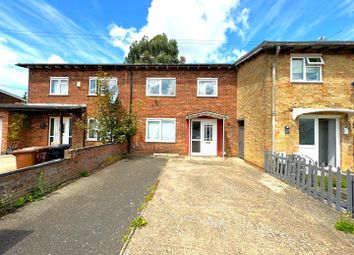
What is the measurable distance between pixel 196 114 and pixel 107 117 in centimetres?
566

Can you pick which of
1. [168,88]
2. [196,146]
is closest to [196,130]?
[196,146]

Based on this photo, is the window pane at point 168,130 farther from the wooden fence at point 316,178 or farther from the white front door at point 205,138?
the wooden fence at point 316,178

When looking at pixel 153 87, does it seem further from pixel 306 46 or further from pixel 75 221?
pixel 75 221

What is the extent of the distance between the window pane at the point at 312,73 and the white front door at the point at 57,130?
15046 mm

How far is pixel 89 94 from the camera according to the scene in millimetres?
14227

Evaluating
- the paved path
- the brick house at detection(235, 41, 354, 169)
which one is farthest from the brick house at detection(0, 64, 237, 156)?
the paved path

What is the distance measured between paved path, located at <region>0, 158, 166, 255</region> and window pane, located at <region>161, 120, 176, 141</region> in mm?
7103

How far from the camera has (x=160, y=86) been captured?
553 inches

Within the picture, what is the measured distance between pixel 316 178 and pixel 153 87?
11.0 m

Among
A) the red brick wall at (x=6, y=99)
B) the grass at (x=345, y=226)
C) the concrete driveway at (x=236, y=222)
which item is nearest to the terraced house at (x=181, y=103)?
the concrete driveway at (x=236, y=222)

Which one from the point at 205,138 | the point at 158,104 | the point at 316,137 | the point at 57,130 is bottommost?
Answer: the point at 205,138

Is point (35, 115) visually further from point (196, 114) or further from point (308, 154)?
point (308, 154)

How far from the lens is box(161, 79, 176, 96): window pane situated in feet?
45.9

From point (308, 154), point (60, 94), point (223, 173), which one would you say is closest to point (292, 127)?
point (308, 154)
